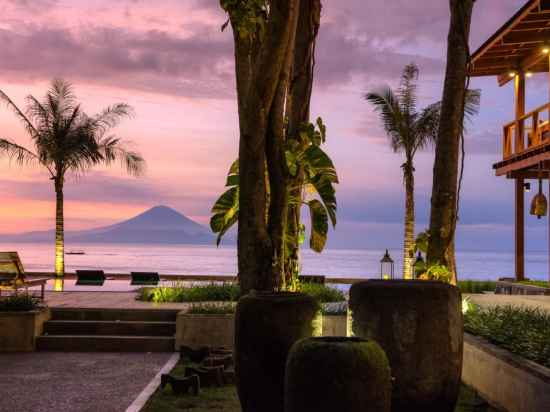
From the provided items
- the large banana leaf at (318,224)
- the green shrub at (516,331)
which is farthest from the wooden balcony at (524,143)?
the green shrub at (516,331)

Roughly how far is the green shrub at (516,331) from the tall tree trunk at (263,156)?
2485mm

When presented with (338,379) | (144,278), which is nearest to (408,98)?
(144,278)

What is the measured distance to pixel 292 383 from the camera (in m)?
4.79

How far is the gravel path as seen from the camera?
788 centimetres

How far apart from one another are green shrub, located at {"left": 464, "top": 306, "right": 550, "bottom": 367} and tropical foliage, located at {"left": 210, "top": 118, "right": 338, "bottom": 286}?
3962 mm

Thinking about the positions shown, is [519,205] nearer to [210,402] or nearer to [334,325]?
[334,325]

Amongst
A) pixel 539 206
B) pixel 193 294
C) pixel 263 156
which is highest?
pixel 539 206

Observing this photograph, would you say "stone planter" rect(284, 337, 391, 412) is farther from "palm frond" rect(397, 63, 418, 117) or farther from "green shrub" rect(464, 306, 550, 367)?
"palm frond" rect(397, 63, 418, 117)

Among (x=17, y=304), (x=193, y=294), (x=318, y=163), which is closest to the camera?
(x=17, y=304)

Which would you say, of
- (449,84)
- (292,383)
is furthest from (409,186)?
(292,383)

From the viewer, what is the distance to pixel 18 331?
11.9 m

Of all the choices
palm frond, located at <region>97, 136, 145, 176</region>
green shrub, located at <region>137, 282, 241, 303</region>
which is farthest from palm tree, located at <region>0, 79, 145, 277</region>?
green shrub, located at <region>137, 282, 241, 303</region>

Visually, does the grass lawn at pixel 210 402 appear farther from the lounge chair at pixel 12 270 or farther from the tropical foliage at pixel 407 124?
the tropical foliage at pixel 407 124

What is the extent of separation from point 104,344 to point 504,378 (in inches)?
278
